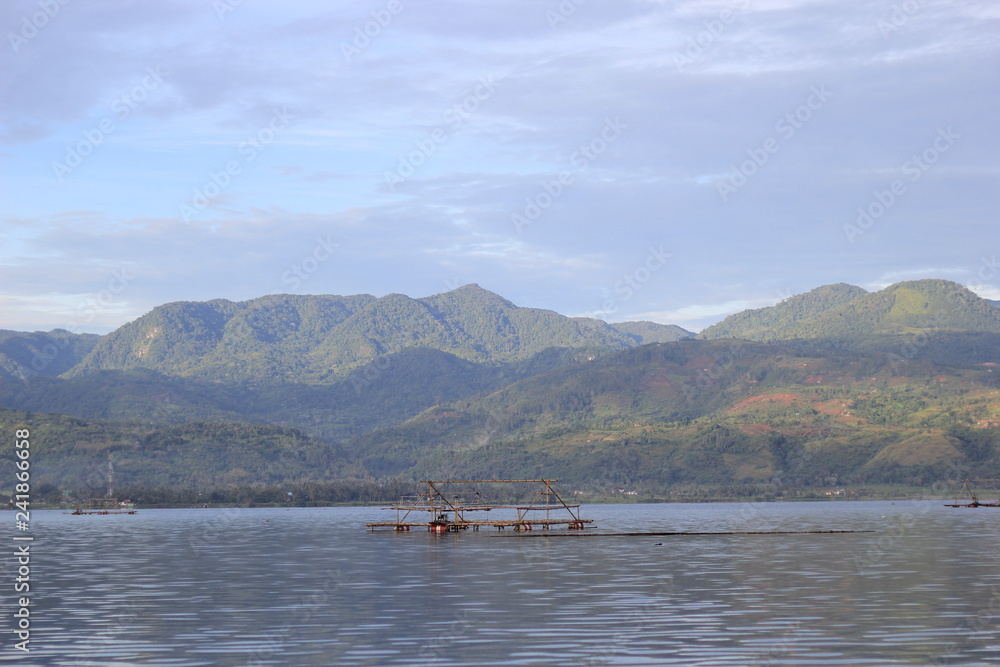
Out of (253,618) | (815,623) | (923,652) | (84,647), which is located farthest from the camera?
(253,618)

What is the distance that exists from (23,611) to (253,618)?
43.5ft

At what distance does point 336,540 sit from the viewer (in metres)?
132

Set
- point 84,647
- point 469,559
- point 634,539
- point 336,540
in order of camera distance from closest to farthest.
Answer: point 84,647 < point 469,559 < point 634,539 < point 336,540

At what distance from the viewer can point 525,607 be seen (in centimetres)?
5428

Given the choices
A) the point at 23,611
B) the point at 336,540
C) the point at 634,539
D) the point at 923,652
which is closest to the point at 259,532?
the point at 336,540

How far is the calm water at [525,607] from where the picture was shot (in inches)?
1581

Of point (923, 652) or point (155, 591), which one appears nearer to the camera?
point (923, 652)

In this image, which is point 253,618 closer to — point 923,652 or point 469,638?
point 469,638

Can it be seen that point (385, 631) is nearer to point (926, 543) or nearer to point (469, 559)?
point (469, 559)

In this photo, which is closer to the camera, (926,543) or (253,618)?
(253,618)

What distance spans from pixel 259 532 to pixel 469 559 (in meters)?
79.3

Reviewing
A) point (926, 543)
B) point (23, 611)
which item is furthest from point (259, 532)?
point (23, 611)

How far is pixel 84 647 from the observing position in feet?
141

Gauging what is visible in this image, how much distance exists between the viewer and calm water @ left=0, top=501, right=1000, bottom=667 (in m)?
40.2
